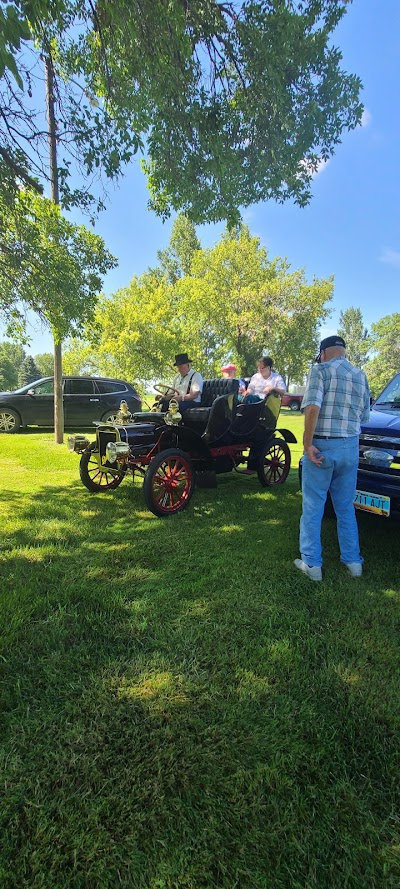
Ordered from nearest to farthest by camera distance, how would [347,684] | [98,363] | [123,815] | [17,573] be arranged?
[123,815] → [347,684] → [17,573] → [98,363]

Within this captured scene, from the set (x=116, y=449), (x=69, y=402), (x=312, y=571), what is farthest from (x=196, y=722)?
(x=69, y=402)

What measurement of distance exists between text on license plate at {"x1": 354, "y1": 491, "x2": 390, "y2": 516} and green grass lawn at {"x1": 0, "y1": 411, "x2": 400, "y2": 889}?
18.6 inches

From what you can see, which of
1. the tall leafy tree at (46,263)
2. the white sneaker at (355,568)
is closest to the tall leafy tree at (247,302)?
the tall leafy tree at (46,263)

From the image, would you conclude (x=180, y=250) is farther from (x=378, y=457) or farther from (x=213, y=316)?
(x=378, y=457)

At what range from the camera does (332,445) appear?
298 cm

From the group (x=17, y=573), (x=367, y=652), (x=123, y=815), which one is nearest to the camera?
(x=123, y=815)

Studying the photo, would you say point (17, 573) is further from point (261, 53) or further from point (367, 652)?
point (261, 53)

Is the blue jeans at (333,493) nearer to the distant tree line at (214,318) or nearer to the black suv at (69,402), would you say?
the black suv at (69,402)

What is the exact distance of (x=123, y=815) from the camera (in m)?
1.35

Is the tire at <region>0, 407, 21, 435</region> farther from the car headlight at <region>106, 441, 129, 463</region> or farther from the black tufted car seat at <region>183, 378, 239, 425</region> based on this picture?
the car headlight at <region>106, 441, 129, 463</region>

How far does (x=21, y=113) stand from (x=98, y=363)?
2480 cm

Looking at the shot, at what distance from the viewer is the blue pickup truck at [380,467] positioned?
3180mm

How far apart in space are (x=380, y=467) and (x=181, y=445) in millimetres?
2351

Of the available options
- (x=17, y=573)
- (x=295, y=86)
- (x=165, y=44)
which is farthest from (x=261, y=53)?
(x=17, y=573)
